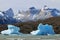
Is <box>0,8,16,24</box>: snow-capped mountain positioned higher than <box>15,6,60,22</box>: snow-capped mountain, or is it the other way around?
<box>15,6,60,22</box>: snow-capped mountain

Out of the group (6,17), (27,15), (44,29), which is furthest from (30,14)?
(44,29)

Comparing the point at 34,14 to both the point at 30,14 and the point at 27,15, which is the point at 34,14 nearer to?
the point at 30,14

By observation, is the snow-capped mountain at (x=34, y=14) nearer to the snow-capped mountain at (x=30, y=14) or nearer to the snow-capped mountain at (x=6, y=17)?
the snow-capped mountain at (x=30, y=14)

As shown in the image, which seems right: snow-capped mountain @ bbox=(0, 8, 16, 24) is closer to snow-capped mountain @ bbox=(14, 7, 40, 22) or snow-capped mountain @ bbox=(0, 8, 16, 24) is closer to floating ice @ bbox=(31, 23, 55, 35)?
snow-capped mountain @ bbox=(14, 7, 40, 22)

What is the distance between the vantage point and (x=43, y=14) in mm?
73688

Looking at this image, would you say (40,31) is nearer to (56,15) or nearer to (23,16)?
(56,15)

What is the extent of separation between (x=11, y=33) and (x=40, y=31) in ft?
11.4

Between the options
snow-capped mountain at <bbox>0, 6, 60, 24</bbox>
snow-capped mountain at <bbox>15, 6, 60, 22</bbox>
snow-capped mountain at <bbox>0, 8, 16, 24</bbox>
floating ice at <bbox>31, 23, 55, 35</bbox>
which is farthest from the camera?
snow-capped mountain at <bbox>15, 6, 60, 22</bbox>

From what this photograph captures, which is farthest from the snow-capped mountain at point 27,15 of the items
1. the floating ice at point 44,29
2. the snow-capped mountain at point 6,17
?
the floating ice at point 44,29

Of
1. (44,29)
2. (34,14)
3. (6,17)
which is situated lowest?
(44,29)

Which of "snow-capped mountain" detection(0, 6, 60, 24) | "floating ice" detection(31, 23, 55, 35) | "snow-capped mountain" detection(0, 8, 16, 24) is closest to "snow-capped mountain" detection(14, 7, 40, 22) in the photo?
"snow-capped mountain" detection(0, 6, 60, 24)

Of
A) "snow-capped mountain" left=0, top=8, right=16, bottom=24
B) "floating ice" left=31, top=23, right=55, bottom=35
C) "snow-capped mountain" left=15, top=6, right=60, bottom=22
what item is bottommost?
"floating ice" left=31, top=23, right=55, bottom=35

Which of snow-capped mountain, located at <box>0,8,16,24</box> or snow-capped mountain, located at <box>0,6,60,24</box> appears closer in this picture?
snow-capped mountain, located at <box>0,8,16,24</box>

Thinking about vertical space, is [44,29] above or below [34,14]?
below
